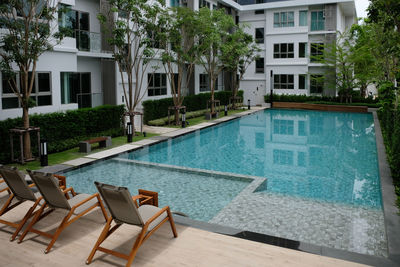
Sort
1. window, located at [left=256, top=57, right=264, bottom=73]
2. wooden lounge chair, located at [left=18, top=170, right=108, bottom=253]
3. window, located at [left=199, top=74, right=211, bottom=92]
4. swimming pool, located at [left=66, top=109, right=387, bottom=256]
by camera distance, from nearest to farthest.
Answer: wooden lounge chair, located at [left=18, top=170, right=108, bottom=253] < swimming pool, located at [left=66, top=109, right=387, bottom=256] < window, located at [left=199, top=74, right=211, bottom=92] < window, located at [left=256, top=57, right=264, bottom=73]

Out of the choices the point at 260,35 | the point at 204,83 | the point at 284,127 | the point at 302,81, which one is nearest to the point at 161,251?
the point at 284,127

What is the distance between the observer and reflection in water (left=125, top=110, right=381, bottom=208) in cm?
1092

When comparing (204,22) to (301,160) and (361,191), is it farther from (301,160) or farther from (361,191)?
(361,191)

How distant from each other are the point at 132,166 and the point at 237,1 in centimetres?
3134

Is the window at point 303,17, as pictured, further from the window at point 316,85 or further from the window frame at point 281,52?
the window at point 316,85

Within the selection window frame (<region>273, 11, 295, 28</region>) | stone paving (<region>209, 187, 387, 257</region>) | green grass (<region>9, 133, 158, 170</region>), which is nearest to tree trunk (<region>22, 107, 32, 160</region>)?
green grass (<region>9, 133, 158, 170</region>)

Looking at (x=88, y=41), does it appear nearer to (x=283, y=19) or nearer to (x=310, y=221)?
(x=310, y=221)

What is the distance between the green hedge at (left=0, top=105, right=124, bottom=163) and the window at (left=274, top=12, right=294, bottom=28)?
77.9ft

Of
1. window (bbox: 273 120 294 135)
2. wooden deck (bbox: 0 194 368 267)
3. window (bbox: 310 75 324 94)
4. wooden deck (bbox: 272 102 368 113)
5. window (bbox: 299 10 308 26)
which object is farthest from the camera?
window (bbox: 299 10 308 26)

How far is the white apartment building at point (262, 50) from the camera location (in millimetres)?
20141

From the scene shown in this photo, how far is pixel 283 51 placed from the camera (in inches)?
1455

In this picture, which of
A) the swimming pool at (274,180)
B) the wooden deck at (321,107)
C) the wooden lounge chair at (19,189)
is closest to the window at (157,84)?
the swimming pool at (274,180)

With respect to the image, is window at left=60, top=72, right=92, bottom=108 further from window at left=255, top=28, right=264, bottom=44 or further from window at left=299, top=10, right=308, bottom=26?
window at left=299, top=10, right=308, bottom=26

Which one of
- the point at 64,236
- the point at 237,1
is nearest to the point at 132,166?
the point at 64,236
